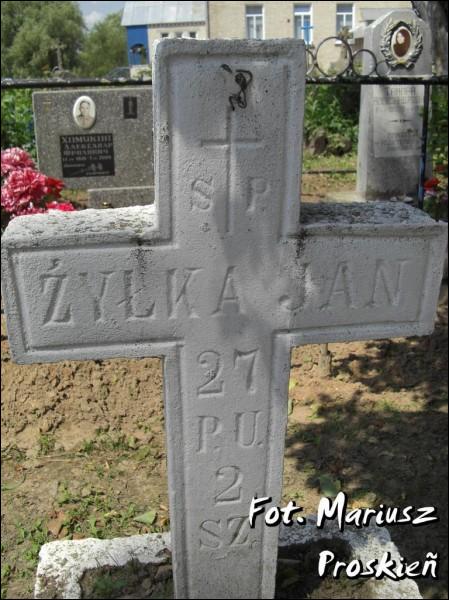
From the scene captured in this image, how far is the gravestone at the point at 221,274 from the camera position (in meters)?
1.55

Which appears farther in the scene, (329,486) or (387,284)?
(329,486)

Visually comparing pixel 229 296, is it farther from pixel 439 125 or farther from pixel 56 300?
Answer: pixel 439 125

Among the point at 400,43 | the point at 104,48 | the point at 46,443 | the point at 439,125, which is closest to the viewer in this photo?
the point at 46,443

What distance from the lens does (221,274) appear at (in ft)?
5.61

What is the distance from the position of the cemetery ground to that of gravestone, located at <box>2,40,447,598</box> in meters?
0.69

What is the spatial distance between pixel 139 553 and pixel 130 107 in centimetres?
555

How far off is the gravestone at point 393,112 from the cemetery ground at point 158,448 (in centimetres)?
378

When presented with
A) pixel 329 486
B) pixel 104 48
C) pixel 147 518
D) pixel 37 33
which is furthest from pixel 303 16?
pixel 147 518

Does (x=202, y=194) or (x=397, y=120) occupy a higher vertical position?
(x=397, y=120)

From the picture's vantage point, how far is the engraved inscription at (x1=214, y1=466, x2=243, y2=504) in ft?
6.47

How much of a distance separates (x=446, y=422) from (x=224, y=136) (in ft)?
10.1

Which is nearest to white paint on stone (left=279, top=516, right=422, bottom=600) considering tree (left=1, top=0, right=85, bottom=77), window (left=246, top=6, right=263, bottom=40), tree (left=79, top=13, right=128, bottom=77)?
window (left=246, top=6, right=263, bottom=40)

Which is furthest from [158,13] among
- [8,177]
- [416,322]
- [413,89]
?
[416,322]

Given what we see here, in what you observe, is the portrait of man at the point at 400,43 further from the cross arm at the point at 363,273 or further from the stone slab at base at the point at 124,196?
the cross arm at the point at 363,273
